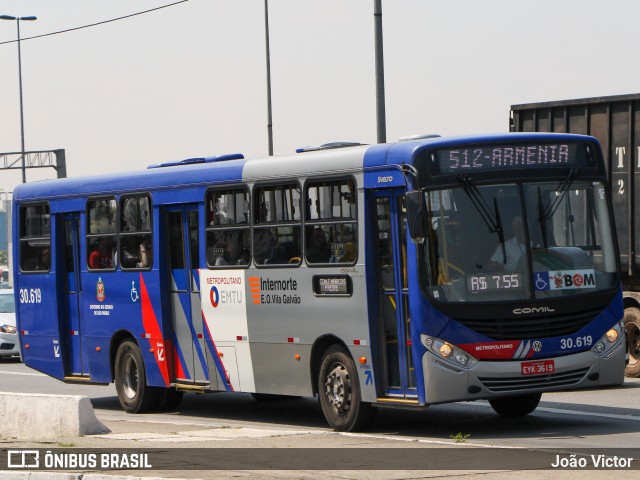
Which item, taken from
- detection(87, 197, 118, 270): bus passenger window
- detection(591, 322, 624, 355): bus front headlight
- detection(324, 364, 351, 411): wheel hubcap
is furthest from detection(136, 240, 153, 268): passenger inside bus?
detection(591, 322, 624, 355): bus front headlight

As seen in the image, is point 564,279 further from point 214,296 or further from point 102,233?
point 102,233

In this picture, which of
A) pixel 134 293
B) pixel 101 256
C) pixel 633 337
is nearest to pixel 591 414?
pixel 633 337

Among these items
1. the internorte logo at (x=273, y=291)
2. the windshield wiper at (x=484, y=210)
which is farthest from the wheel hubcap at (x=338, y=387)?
the windshield wiper at (x=484, y=210)

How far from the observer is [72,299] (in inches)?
789

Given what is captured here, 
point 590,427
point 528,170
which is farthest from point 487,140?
point 590,427

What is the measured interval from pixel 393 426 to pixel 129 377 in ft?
15.9

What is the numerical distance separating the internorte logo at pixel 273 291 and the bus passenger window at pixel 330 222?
1.51 feet

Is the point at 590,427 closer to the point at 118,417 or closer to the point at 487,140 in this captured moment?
the point at 487,140

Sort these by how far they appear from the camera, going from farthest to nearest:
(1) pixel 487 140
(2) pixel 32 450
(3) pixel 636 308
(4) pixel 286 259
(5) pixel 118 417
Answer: (3) pixel 636 308
(5) pixel 118 417
(4) pixel 286 259
(1) pixel 487 140
(2) pixel 32 450

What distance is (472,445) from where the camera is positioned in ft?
42.6

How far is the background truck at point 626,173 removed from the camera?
20.5 meters

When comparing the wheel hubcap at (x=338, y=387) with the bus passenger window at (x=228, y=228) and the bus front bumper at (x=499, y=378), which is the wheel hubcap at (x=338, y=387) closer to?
the bus front bumper at (x=499, y=378)

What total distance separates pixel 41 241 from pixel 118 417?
358cm

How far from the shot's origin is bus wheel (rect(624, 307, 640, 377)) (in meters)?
20.5
